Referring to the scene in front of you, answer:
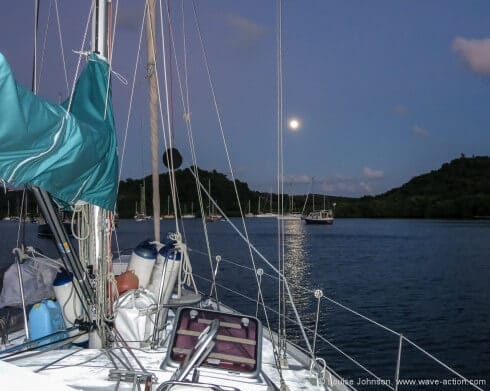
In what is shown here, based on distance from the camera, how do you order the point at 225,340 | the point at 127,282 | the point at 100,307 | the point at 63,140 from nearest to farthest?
the point at 63,140
the point at 225,340
the point at 100,307
the point at 127,282

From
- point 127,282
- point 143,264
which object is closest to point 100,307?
point 127,282

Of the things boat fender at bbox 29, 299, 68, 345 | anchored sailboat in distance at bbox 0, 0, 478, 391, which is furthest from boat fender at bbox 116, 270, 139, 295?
boat fender at bbox 29, 299, 68, 345

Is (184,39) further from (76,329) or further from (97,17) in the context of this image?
(76,329)

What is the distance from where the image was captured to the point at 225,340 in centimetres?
484

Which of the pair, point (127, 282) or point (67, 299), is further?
point (127, 282)

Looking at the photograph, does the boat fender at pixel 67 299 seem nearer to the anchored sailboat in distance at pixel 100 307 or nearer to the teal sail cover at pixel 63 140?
the anchored sailboat in distance at pixel 100 307

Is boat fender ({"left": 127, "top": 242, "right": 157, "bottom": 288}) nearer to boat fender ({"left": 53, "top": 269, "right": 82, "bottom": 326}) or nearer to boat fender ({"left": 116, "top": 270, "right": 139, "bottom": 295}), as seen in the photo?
boat fender ({"left": 116, "top": 270, "right": 139, "bottom": 295})

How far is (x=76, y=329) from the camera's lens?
20.1 ft

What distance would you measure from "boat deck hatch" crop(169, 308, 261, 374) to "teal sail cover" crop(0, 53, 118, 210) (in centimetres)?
169

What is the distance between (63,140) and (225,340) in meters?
2.27

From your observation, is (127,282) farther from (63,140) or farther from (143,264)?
(63,140)

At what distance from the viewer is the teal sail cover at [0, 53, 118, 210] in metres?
3.41

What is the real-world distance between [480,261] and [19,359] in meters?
54.6

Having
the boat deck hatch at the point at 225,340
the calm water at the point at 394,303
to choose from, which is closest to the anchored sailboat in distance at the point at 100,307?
the boat deck hatch at the point at 225,340
